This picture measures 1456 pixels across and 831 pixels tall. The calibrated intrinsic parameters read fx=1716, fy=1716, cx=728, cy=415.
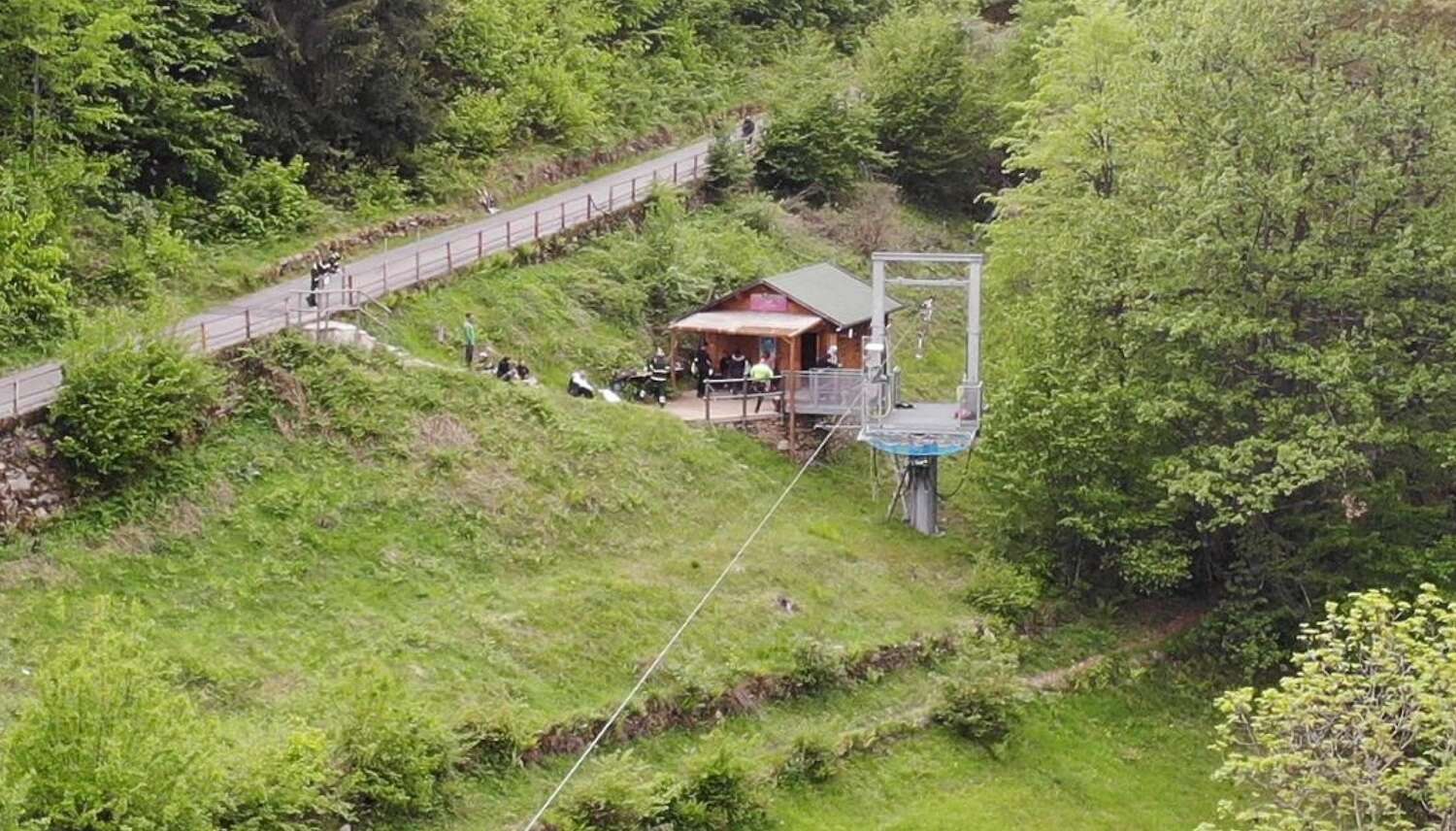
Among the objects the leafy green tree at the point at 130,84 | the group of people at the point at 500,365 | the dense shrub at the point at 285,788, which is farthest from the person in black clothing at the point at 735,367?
the dense shrub at the point at 285,788

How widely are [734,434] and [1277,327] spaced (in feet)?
34.8

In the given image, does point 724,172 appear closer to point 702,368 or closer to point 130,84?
point 702,368

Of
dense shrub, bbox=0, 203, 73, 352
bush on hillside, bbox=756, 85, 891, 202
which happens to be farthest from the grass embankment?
bush on hillside, bbox=756, 85, 891, 202

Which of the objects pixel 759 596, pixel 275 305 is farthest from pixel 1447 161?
pixel 275 305

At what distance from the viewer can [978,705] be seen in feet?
87.8

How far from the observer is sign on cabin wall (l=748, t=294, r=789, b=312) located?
118 feet

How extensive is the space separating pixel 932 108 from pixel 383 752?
3615cm

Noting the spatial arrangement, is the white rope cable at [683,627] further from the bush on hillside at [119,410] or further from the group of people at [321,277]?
the group of people at [321,277]

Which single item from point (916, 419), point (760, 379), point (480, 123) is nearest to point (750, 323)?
point (760, 379)

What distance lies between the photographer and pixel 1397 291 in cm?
2981

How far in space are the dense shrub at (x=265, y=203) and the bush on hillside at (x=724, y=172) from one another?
12.4m

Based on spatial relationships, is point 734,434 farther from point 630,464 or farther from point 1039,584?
point 1039,584

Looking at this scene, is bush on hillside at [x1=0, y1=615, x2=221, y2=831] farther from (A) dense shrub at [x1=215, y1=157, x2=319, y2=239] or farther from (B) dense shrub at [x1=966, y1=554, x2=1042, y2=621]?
(A) dense shrub at [x1=215, y1=157, x2=319, y2=239]

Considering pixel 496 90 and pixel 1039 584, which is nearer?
pixel 1039 584
